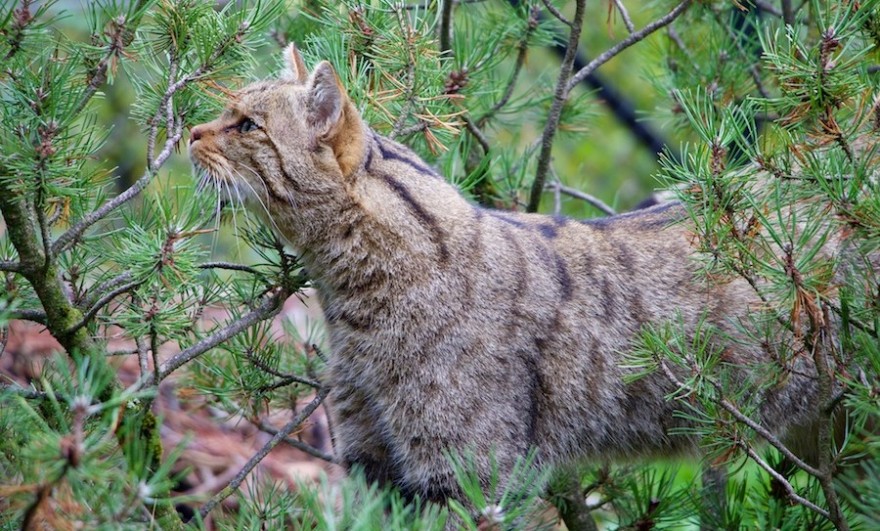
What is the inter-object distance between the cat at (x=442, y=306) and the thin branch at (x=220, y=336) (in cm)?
22

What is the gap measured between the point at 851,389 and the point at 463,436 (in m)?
1.07

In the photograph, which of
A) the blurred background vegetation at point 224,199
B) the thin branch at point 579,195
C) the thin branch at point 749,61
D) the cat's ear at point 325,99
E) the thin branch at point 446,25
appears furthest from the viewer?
the thin branch at point 579,195

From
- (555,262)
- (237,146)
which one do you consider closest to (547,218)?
(555,262)

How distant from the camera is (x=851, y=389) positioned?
2139 millimetres

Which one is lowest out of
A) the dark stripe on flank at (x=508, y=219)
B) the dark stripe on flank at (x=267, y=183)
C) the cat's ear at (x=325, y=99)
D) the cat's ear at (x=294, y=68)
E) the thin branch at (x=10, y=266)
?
the dark stripe on flank at (x=508, y=219)

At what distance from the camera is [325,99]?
9.32 feet

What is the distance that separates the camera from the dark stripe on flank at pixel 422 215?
2906 mm

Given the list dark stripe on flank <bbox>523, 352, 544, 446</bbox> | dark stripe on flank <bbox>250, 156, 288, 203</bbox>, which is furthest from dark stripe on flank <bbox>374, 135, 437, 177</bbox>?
dark stripe on flank <bbox>523, 352, 544, 446</bbox>

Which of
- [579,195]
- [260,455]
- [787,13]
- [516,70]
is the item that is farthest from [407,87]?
[787,13]

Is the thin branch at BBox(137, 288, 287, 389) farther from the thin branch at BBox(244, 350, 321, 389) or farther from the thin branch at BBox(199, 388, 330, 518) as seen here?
the thin branch at BBox(199, 388, 330, 518)

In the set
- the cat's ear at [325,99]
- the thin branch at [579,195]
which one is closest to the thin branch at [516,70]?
the thin branch at [579,195]

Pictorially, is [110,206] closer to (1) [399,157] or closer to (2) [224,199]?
(2) [224,199]

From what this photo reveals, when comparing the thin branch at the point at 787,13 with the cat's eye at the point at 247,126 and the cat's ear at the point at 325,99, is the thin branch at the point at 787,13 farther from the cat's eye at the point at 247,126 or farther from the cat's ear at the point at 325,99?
the cat's eye at the point at 247,126

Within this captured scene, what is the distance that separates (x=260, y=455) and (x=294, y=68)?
1.21 m
